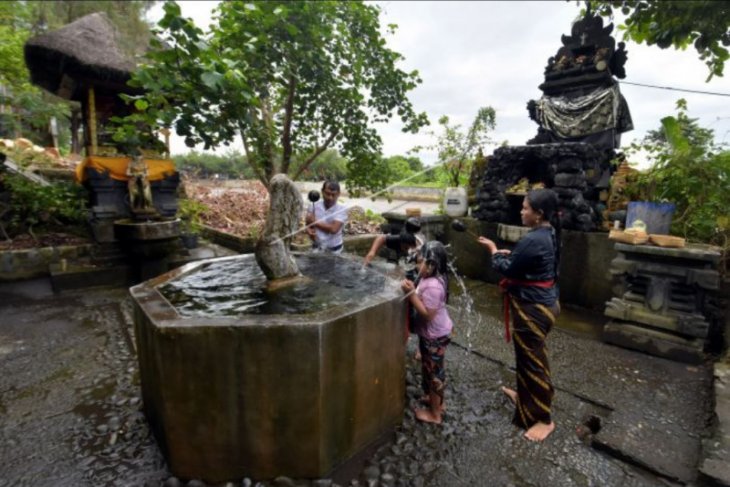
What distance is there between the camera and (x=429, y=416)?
2.87m

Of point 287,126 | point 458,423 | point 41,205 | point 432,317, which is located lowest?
point 458,423

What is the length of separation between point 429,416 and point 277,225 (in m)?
2.00

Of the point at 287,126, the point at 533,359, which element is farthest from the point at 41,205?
the point at 533,359

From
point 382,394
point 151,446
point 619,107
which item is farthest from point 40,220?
point 619,107

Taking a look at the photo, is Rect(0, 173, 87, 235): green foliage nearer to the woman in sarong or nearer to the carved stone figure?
the carved stone figure

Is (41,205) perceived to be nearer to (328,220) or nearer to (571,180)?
(328,220)

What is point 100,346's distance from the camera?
4.00m

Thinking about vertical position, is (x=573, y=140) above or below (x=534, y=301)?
above

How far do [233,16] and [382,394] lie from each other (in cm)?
468

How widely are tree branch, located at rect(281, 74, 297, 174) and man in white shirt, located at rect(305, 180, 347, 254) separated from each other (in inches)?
84.5

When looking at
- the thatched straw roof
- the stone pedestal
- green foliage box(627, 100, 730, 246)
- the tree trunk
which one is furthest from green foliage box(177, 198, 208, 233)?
green foliage box(627, 100, 730, 246)

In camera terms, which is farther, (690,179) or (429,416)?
(690,179)

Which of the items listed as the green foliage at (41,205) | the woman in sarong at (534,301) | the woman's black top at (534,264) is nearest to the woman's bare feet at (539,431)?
the woman in sarong at (534,301)

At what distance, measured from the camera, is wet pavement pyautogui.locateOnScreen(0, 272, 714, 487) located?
7.55ft
